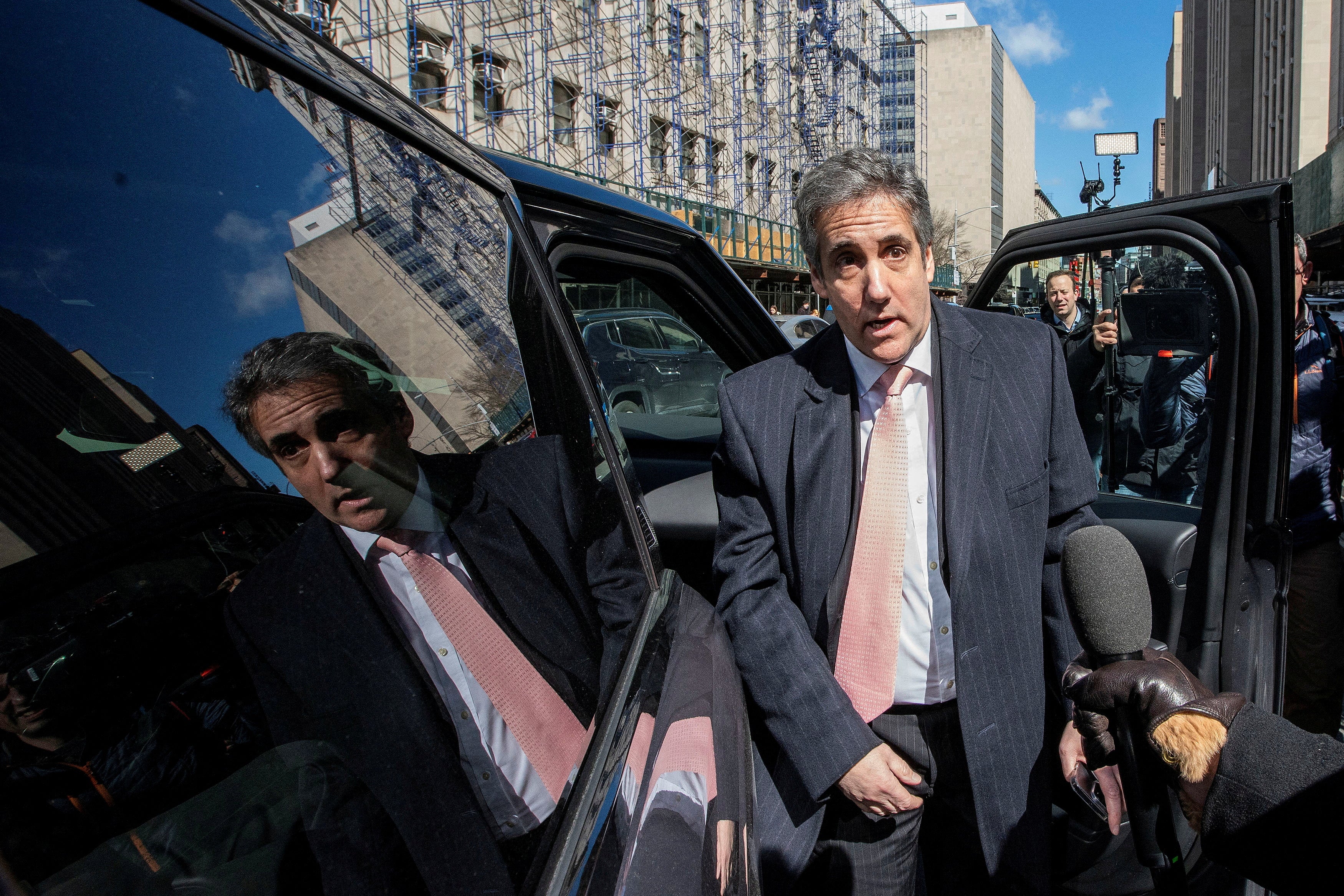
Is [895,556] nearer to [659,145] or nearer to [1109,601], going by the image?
[1109,601]

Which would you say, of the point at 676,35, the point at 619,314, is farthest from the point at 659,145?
the point at 619,314

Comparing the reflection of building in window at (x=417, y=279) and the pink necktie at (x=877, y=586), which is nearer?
the reflection of building in window at (x=417, y=279)

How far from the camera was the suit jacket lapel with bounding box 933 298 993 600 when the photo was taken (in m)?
1.69

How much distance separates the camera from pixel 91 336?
614mm

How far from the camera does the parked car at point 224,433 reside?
0.55m

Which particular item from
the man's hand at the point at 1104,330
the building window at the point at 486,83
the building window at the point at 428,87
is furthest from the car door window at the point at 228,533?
the building window at the point at 486,83

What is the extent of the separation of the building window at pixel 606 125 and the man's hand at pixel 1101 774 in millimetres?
20349

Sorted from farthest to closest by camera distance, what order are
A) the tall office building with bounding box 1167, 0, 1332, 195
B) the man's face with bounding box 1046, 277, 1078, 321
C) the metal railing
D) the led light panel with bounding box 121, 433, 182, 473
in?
the tall office building with bounding box 1167, 0, 1332, 195, the metal railing, the man's face with bounding box 1046, 277, 1078, 321, the led light panel with bounding box 121, 433, 182, 473

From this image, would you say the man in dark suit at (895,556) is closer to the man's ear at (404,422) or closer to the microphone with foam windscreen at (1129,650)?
the microphone with foam windscreen at (1129,650)

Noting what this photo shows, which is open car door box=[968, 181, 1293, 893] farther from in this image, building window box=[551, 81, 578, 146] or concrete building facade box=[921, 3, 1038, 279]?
concrete building facade box=[921, 3, 1038, 279]

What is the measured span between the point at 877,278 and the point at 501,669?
1209mm

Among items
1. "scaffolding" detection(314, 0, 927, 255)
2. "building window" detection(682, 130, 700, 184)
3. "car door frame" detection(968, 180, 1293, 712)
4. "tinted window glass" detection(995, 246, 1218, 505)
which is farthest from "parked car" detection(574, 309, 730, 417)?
"building window" detection(682, 130, 700, 184)

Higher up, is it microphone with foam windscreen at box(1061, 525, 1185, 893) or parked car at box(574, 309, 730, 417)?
parked car at box(574, 309, 730, 417)

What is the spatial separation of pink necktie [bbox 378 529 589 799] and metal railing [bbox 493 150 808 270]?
19.1 m
